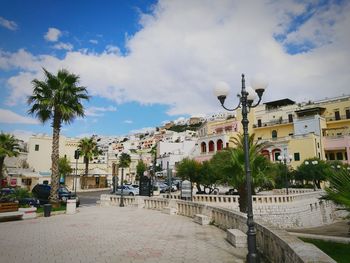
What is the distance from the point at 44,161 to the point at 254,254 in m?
58.3

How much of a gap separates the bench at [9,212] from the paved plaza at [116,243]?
1.81 m

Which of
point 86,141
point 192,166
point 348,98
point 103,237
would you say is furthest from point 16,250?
point 348,98

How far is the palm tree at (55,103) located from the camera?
2052 centimetres

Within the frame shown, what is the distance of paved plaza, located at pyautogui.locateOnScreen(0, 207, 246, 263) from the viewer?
306 inches

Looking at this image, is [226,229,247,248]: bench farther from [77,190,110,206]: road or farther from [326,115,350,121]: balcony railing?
[326,115,350,121]: balcony railing

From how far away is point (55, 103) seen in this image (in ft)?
68.0

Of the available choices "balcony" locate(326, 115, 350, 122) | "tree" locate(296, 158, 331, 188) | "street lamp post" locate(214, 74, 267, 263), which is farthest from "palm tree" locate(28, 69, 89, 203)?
"balcony" locate(326, 115, 350, 122)

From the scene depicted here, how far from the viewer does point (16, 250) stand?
878cm

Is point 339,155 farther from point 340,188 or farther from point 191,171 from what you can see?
point 340,188

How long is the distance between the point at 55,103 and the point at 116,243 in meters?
14.2

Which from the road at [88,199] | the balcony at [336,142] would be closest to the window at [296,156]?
the balcony at [336,142]

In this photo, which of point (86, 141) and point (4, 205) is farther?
point (86, 141)

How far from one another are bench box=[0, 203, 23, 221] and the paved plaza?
1813 millimetres

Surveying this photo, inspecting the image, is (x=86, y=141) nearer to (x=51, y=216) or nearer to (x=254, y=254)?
(x=51, y=216)
